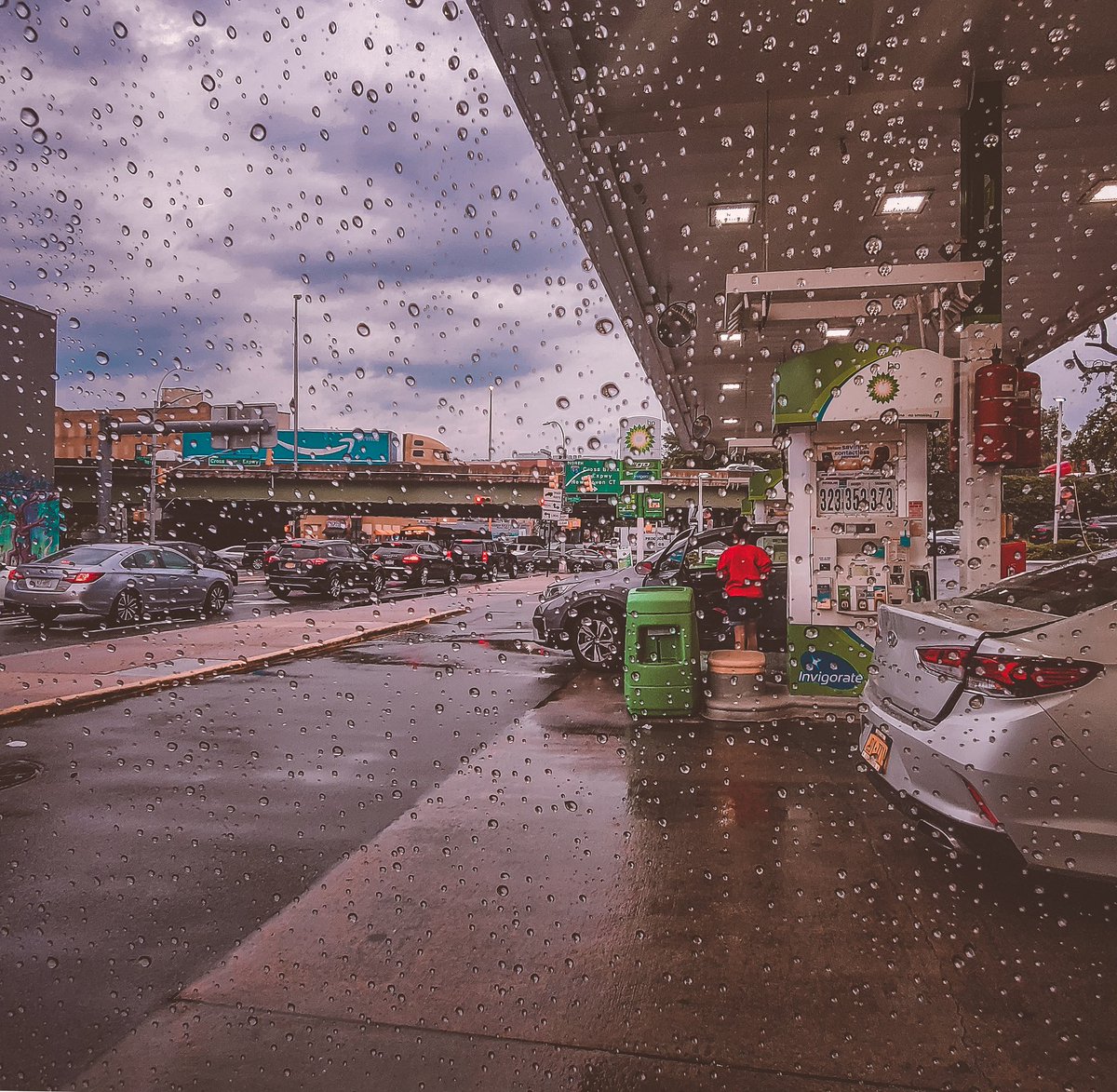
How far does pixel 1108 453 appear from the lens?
45.7 ft

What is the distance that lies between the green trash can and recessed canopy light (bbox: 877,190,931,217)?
4.40 metres

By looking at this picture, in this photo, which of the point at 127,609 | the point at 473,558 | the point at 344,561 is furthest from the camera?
the point at 473,558

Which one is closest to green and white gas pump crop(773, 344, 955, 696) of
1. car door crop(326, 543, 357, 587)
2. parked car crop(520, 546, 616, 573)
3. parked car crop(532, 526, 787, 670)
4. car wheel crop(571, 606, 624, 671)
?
parked car crop(532, 526, 787, 670)

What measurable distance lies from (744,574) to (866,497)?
1.45m

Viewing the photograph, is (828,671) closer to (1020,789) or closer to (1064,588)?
(1064,588)

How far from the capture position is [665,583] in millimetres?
9117

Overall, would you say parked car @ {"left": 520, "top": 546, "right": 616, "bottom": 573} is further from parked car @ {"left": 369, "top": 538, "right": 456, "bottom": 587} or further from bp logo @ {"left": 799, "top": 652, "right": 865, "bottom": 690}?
bp logo @ {"left": 799, "top": 652, "right": 865, "bottom": 690}

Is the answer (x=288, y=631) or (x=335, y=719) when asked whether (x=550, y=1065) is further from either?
(x=288, y=631)

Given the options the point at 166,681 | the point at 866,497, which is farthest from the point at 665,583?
the point at 166,681

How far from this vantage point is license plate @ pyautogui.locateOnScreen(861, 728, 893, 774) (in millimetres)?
3279

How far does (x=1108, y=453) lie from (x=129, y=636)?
1585cm

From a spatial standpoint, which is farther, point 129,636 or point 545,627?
point 129,636

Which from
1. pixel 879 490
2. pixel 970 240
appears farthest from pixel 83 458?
pixel 970 240

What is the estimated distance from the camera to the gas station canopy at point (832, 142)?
4805mm
